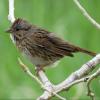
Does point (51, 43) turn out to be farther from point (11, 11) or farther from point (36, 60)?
point (11, 11)

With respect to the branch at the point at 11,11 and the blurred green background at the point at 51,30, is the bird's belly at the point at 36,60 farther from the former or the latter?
the blurred green background at the point at 51,30

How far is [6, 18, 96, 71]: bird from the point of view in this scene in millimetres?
5555

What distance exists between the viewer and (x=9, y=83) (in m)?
6.26

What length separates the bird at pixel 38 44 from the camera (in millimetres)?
5555

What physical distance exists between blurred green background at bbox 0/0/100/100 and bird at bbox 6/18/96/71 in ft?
1.39

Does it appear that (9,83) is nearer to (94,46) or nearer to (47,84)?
(94,46)

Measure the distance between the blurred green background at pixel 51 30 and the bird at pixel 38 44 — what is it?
1.39ft

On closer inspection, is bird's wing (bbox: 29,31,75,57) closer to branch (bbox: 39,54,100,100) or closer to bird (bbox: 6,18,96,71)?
bird (bbox: 6,18,96,71)

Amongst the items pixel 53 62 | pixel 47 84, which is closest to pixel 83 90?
pixel 47 84

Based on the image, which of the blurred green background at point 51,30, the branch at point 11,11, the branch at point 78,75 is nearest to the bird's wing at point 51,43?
the branch at point 11,11

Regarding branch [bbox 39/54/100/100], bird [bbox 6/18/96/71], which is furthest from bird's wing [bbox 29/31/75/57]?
branch [bbox 39/54/100/100]

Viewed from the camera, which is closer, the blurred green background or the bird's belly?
the bird's belly

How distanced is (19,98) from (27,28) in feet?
2.37

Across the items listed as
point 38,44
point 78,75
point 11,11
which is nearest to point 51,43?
point 38,44
